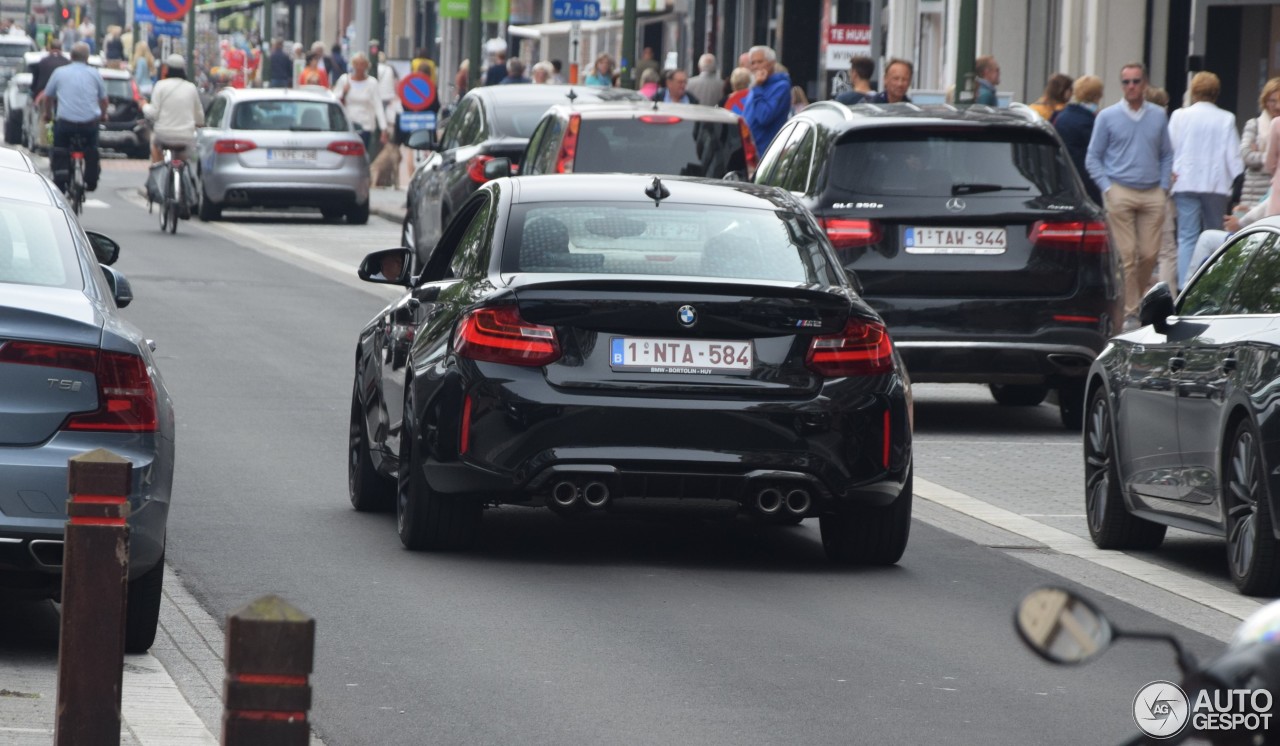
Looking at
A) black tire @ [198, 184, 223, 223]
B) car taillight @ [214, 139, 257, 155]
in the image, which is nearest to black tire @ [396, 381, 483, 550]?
car taillight @ [214, 139, 257, 155]

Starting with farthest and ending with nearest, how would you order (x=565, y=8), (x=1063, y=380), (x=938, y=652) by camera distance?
1. (x=565, y=8)
2. (x=1063, y=380)
3. (x=938, y=652)

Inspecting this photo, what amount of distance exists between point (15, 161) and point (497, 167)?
12.8 m

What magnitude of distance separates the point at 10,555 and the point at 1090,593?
3934 mm

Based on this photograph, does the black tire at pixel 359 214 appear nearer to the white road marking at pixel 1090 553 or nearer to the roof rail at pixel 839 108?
the roof rail at pixel 839 108

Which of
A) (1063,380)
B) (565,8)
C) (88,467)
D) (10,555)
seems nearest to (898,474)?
(10,555)

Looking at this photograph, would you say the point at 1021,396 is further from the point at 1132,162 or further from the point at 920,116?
the point at 1132,162

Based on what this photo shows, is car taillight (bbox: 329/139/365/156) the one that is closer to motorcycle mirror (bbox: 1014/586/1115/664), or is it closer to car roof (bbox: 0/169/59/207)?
car roof (bbox: 0/169/59/207)

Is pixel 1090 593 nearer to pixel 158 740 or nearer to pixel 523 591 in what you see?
pixel 523 591

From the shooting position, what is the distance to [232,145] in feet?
101

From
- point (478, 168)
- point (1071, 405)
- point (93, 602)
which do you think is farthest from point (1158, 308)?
point (478, 168)

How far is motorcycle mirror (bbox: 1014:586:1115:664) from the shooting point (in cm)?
319

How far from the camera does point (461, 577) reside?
9125 millimetres

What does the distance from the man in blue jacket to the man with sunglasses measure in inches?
213

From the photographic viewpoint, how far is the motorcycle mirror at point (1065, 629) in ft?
10.5
